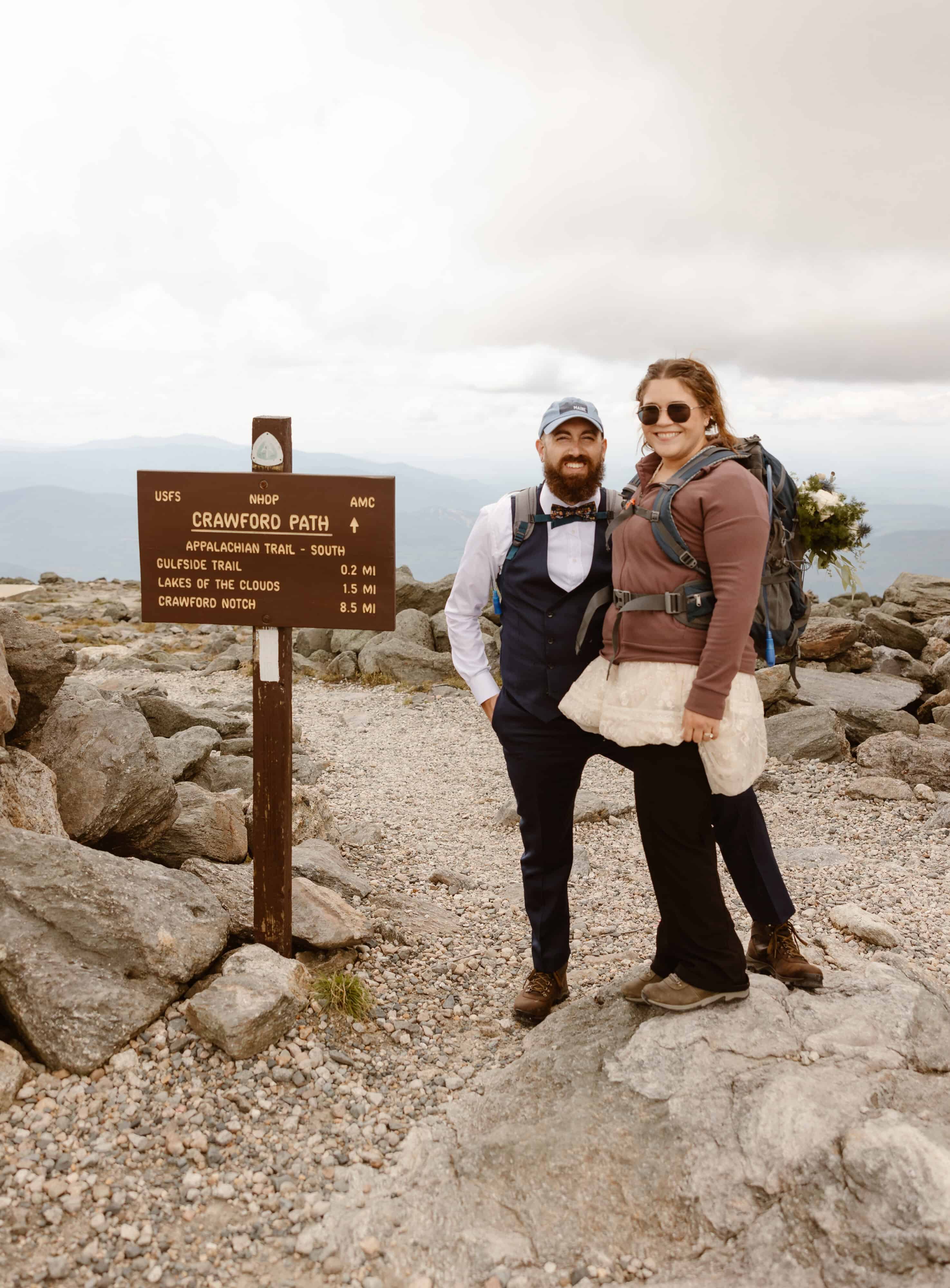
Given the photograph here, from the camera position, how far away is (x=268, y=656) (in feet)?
18.5

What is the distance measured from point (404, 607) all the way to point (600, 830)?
13851 mm

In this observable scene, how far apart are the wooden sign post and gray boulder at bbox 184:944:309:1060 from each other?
267 mm

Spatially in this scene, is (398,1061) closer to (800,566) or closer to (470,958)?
(470,958)

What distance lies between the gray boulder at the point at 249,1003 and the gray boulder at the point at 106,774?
1650mm

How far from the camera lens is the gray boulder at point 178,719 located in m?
11.9

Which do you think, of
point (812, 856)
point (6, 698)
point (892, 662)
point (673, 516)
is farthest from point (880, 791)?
point (6, 698)

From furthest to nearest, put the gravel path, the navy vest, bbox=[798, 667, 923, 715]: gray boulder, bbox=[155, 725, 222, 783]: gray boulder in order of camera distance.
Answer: bbox=[798, 667, 923, 715]: gray boulder
bbox=[155, 725, 222, 783]: gray boulder
the navy vest
the gravel path

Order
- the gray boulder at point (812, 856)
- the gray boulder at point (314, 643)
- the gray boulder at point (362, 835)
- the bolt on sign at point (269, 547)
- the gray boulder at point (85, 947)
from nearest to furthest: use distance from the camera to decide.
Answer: the gray boulder at point (85, 947)
the bolt on sign at point (269, 547)
the gray boulder at point (812, 856)
the gray boulder at point (362, 835)
the gray boulder at point (314, 643)

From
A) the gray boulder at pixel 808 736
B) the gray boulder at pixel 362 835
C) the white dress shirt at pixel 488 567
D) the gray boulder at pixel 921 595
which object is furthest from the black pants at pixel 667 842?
the gray boulder at pixel 921 595

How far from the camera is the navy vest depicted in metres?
5.02

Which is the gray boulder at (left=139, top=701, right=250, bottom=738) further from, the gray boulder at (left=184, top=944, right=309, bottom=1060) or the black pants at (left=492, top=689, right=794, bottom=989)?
the black pants at (left=492, top=689, right=794, bottom=989)

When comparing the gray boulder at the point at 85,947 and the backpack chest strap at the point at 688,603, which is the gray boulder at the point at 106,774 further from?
the backpack chest strap at the point at 688,603

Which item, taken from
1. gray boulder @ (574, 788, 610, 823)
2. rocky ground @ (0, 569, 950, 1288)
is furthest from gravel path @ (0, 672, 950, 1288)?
gray boulder @ (574, 788, 610, 823)

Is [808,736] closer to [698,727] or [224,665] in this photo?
[698,727]
